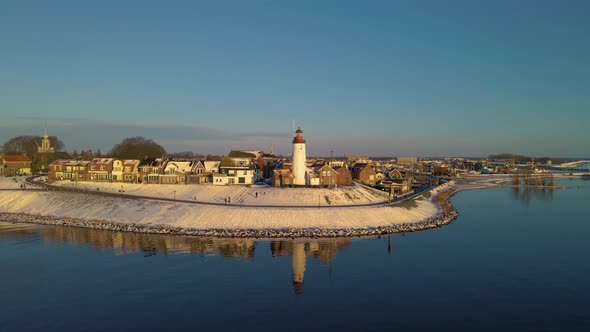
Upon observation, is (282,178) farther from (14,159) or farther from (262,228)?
(14,159)

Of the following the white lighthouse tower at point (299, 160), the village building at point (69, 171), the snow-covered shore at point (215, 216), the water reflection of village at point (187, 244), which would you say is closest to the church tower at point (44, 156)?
the village building at point (69, 171)

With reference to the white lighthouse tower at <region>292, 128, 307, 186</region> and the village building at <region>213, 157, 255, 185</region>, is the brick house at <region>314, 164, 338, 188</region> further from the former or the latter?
the village building at <region>213, 157, 255, 185</region>

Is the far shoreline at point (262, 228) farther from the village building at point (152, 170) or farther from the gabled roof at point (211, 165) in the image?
the gabled roof at point (211, 165)

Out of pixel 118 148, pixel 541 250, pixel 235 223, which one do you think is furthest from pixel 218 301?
pixel 118 148

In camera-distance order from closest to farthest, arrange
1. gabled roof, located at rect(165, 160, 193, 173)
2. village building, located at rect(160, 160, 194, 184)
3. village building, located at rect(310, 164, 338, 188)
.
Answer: village building, located at rect(310, 164, 338, 188)
village building, located at rect(160, 160, 194, 184)
gabled roof, located at rect(165, 160, 193, 173)

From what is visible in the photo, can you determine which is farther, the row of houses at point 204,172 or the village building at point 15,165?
the village building at point 15,165

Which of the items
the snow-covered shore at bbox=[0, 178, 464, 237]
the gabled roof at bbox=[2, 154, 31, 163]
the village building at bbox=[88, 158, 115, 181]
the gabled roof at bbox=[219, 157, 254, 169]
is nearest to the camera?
the snow-covered shore at bbox=[0, 178, 464, 237]

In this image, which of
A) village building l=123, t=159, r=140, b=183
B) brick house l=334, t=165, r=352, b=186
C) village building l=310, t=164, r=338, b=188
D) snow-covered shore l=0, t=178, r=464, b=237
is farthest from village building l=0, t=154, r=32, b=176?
brick house l=334, t=165, r=352, b=186
